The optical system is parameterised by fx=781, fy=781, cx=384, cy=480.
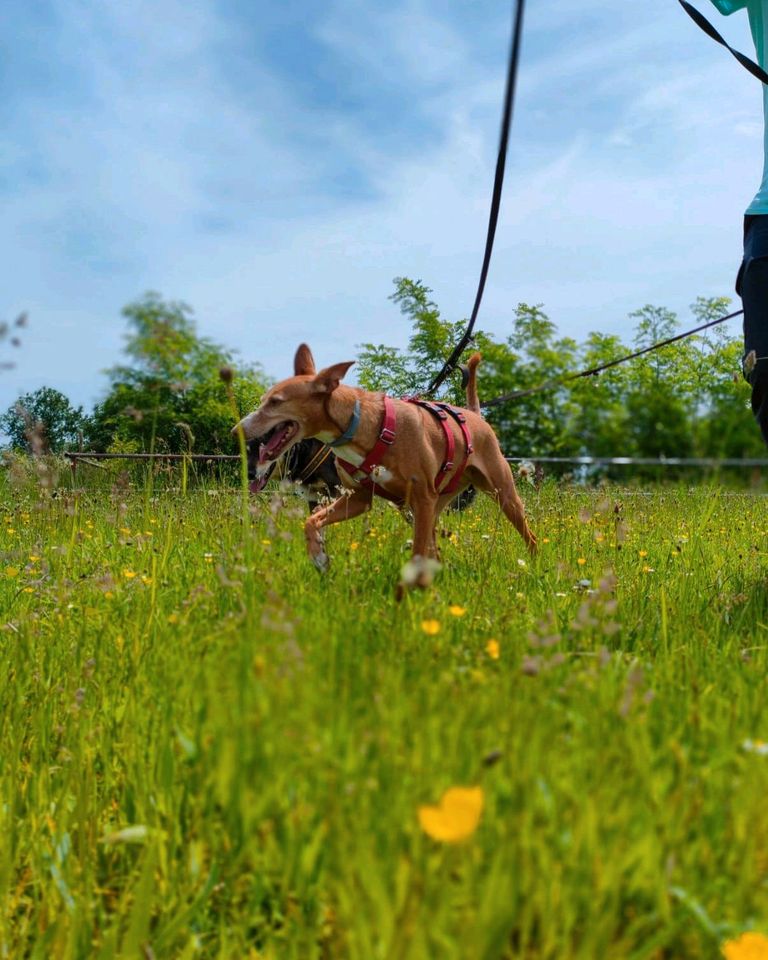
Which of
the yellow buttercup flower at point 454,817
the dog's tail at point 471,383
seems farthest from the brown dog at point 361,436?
the yellow buttercup flower at point 454,817

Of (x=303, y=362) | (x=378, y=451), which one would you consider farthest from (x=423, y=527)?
(x=303, y=362)

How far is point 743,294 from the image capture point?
371 centimetres

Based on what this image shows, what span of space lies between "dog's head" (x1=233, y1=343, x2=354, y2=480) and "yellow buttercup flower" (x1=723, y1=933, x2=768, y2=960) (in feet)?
10.7

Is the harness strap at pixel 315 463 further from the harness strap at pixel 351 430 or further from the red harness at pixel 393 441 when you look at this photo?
the harness strap at pixel 351 430

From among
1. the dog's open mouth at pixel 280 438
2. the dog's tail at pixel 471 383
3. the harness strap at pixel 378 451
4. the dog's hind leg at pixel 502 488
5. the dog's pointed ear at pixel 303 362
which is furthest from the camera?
the dog's tail at pixel 471 383

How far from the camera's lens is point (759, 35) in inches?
157

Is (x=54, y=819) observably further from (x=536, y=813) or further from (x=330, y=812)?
(x=536, y=813)

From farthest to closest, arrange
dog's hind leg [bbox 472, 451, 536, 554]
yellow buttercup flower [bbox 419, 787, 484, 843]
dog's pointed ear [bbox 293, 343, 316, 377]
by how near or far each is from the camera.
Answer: dog's hind leg [bbox 472, 451, 536, 554] < dog's pointed ear [bbox 293, 343, 316, 377] < yellow buttercup flower [bbox 419, 787, 484, 843]

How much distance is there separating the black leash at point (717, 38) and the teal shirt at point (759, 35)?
364mm

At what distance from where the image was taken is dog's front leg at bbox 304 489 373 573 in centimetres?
357

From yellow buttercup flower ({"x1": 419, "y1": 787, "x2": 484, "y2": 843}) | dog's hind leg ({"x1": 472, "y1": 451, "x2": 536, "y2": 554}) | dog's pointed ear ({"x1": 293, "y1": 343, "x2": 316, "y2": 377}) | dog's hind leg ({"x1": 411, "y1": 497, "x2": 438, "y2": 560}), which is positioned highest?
dog's pointed ear ({"x1": 293, "y1": 343, "x2": 316, "y2": 377})

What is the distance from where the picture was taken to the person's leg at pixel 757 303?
11.8 feet

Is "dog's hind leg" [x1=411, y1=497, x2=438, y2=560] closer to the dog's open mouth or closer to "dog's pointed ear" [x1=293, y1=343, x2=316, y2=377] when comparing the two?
the dog's open mouth

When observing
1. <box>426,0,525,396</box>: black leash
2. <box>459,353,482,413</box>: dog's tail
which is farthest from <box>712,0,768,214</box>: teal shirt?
<box>459,353,482,413</box>: dog's tail
